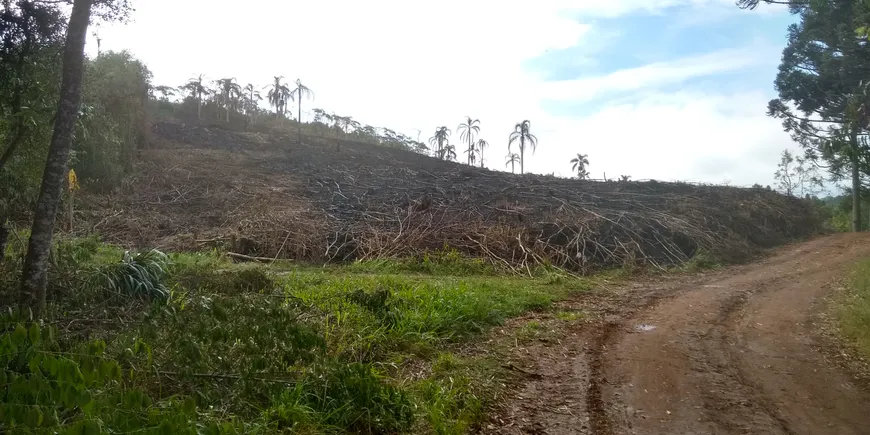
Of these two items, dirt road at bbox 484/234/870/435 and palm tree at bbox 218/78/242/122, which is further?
palm tree at bbox 218/78/242/122

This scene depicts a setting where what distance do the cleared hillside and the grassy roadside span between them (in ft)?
23.0

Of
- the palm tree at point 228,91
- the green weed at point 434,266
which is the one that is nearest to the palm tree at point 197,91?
the palm tree at point 228,91

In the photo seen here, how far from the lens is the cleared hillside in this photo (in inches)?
579

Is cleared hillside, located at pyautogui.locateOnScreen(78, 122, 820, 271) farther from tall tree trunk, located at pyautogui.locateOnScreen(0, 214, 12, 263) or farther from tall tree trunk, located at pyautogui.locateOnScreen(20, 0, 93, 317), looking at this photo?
tall tree trunk, located at pyautogui.locateOnScreen(20, 0, 93, 317)

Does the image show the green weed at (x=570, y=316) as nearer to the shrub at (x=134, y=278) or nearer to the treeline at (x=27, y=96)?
the shrub at (x=134, y=278)

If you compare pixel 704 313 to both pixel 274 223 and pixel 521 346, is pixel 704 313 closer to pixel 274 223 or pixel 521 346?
pixel 521 346

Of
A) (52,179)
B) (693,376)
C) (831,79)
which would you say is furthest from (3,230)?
(831,79)

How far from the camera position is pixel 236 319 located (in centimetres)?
464

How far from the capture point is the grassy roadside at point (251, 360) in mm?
2828

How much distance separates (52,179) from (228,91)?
41.4m

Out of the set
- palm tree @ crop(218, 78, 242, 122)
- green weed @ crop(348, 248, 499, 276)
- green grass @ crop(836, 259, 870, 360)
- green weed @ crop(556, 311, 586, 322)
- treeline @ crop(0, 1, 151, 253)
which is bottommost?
green weed @ crop(556, 311, 586, 322)

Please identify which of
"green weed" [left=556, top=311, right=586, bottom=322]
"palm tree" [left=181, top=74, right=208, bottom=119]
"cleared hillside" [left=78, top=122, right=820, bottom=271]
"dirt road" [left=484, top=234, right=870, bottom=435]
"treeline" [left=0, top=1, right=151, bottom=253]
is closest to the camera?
"dirt road" [left=484, top=234, right=870, bottom=435]

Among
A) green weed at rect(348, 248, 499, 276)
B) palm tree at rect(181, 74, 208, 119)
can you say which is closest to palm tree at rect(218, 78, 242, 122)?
palm tree at rect(181, 74, 208, 119)

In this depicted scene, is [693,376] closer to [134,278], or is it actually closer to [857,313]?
[857,313]
